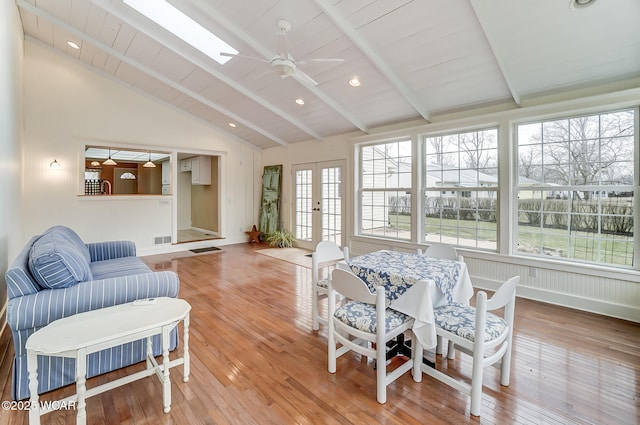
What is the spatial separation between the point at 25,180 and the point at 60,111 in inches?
53.6

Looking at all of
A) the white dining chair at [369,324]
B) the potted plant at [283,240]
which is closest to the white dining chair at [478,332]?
the white dining chair at [369,324]

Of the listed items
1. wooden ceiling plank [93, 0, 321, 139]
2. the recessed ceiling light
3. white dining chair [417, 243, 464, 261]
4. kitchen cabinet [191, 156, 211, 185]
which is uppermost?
wooden ceiling plank [93, 0, 321, 139]

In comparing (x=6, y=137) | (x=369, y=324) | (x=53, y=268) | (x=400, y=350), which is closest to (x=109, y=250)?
(x=6, y=137)

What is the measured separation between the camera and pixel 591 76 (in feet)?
10.7

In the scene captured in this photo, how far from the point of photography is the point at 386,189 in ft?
18.0

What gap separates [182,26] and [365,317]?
14.5 feet

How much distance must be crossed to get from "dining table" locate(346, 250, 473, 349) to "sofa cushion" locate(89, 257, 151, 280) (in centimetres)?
233

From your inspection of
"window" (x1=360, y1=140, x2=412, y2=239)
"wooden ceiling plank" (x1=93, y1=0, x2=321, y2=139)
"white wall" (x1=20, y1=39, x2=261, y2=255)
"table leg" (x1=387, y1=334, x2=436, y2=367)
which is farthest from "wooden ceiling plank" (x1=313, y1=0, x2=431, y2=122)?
"white wall" (x1=20, y1=39, x2=261, y2=255)

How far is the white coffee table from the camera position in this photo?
1.51 metres

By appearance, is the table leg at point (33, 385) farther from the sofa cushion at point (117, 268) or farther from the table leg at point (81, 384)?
the sofa cushion at point (117, 268)

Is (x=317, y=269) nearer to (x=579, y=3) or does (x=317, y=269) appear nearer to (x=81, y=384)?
(x=81, y=384)

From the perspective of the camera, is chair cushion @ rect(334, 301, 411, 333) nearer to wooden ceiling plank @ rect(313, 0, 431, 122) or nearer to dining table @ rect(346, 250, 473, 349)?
dining table @ rect(346, 250, 473, 349)

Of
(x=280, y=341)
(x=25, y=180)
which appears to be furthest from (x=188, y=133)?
(x=280, y=341)

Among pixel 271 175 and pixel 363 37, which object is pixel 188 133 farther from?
pixel 363 37
